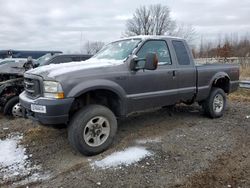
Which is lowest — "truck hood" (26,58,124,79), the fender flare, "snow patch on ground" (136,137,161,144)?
"snow patch on ground" (136,137,161,144)

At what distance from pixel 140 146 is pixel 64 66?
6.14 feet

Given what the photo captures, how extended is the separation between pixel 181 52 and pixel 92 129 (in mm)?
2806

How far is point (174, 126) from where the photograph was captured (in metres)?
6.30

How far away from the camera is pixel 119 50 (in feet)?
19.2

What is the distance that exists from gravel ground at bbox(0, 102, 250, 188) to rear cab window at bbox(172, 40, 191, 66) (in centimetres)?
137

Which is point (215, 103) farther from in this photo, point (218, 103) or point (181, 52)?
point (181, 52)

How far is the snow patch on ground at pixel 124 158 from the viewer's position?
173 inches

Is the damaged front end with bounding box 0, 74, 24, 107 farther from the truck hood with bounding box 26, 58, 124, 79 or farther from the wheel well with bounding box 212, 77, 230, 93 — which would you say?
the wheel well with bounding box 212, 77, 230, 93

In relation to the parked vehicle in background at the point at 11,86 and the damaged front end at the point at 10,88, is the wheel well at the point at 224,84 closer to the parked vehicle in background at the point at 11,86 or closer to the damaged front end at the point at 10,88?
the parked vehicle in background at the point at 11,86

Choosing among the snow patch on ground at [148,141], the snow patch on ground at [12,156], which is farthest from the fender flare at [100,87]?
the snow patch on ground at [12,156]

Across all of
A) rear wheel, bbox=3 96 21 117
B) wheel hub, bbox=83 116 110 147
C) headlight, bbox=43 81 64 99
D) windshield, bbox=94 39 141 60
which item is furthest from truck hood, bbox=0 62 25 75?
wheel hub, bbox=83 116 110 147

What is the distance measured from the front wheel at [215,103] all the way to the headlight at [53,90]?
153 inches

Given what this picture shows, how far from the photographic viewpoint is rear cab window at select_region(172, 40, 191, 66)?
6236 millimetres

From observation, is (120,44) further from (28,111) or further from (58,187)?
(58,187)
